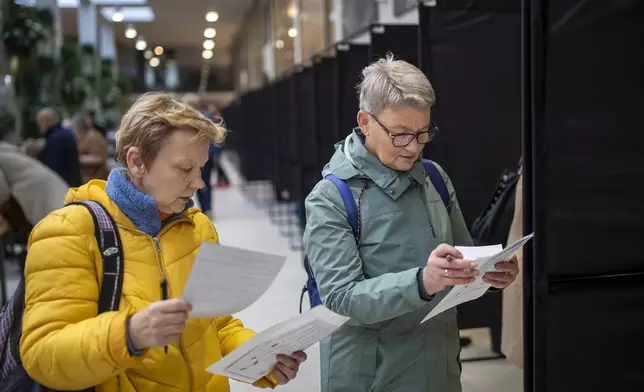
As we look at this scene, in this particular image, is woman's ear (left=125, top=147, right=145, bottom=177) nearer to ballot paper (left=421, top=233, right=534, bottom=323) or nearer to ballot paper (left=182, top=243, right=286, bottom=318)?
ballot paper (left=182, top=243, right=286, bottom=318)

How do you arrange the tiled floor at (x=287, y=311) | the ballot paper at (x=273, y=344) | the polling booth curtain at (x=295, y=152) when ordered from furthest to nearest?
the polling booth curtain at (x=295, y=152) < the tiled floor at (x=287, y=311) < the ballot paper at (x=273, y=344)

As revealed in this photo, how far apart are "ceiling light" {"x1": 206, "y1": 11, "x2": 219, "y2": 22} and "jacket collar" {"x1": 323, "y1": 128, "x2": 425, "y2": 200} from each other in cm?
2338

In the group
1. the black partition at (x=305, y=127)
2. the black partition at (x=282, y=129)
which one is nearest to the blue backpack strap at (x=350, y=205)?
the black partition at (x=305, y=127)

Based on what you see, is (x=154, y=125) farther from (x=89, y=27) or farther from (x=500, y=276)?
(x=89, y=27)

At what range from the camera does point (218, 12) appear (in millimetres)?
24141

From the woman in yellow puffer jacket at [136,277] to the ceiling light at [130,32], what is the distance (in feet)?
91.9

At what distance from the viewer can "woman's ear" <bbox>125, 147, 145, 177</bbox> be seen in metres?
1.58

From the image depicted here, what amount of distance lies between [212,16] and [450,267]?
24.8 m

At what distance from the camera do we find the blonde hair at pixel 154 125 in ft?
5.13
